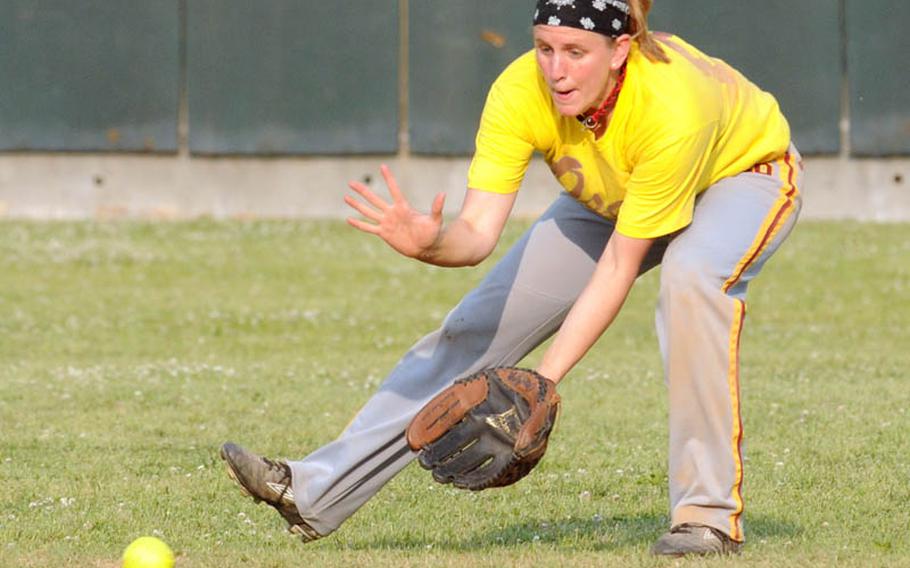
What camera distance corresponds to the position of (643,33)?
19.2 feet

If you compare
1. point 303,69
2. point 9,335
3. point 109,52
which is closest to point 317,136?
point 303,69

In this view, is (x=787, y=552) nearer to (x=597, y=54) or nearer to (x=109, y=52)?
(x=597, y=54)

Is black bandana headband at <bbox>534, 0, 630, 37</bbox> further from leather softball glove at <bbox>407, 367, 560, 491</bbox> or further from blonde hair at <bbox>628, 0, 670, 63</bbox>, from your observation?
leather softball glove at <bbox>407, 367, 560, 491</bbox>

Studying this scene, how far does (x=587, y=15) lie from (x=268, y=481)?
2136 mm

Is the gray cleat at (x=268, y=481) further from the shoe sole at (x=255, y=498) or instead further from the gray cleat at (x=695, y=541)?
the gray cleat at (x=695, y=541)

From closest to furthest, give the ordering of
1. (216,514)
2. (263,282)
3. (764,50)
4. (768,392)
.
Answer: (216,514)
(768,392)
(263,282)
(764,50)

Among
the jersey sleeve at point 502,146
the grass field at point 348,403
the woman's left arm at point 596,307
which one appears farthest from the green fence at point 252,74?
the woman's left arm at point 596,307

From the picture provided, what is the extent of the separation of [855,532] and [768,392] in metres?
3.97

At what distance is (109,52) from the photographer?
2053 centimetres

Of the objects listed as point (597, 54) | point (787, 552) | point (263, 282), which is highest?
point (597, 54)

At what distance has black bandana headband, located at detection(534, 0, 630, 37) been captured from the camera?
18.4 feet

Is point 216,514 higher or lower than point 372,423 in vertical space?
lower

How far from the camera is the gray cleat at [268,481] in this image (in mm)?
6398

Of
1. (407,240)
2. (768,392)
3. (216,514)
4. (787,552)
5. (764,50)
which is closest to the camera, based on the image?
(407,240)
